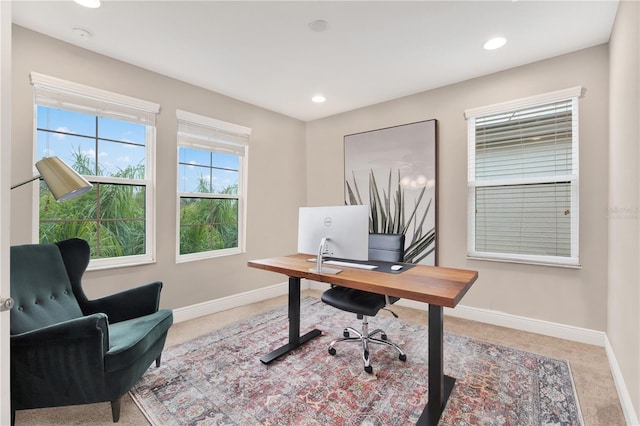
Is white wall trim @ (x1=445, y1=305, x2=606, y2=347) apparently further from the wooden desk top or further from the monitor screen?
the monitor screen

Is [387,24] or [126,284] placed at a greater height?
[387,24]


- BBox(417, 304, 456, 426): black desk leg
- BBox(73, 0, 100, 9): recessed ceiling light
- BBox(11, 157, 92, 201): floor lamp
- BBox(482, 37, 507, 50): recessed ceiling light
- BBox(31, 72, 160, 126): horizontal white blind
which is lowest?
BBox(417, 304, 456, 426): black desk leg

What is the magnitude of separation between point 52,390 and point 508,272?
3643mm

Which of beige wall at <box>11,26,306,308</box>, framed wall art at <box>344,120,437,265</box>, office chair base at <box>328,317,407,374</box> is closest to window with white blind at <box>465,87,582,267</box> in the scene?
framed wall art at <box>344,120,437,265</box>

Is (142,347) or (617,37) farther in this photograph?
(617,37)

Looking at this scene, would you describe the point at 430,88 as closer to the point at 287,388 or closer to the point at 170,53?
the point at 170,53

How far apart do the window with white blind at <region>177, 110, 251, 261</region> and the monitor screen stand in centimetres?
169

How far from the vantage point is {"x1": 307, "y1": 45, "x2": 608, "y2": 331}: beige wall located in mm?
2596

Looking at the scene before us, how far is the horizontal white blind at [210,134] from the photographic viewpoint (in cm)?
327

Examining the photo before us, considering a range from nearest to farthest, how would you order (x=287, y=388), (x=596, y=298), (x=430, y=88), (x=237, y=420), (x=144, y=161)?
(x=237, y=420), (x=287, y=388), (x=596, y=298), (x=144, y=161), (x=430, y=88)

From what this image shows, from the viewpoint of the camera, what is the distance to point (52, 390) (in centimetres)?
158

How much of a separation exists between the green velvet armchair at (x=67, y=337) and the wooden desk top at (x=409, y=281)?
102 cm

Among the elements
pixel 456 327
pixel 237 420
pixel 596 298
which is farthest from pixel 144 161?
pixel 596 298

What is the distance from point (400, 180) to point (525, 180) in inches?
50.1
